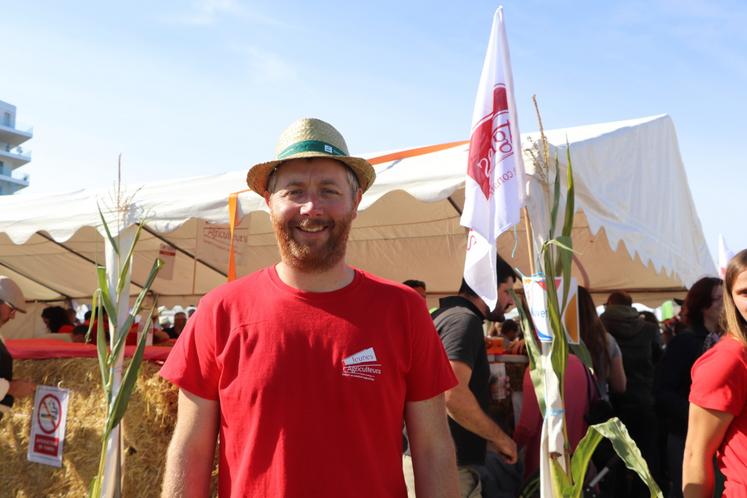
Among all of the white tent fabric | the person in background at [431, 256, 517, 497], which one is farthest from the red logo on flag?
the person in background at [431, 256, 517, 497]

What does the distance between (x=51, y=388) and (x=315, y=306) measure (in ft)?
10.6

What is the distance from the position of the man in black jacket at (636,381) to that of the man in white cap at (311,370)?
10.7 ft

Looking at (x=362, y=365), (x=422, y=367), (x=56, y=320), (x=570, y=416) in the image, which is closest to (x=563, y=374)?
(x=422, y=367)

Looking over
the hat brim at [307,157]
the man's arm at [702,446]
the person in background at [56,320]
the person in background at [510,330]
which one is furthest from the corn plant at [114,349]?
the person in background at [510,330]

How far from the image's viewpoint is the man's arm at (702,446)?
7.86 feet

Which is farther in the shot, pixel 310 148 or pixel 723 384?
pixel 723 384

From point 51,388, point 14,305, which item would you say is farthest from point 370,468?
point 14,305

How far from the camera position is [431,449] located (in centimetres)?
199

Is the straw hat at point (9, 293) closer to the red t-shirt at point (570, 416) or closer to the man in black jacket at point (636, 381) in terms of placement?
the red t-shirt at point (570, 416)

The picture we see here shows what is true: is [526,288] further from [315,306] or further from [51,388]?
[51,388]

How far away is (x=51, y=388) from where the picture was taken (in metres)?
4.59

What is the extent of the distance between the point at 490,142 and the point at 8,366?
3.03m

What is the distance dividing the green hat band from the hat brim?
1 cm

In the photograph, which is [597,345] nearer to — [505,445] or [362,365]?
[505,445]
